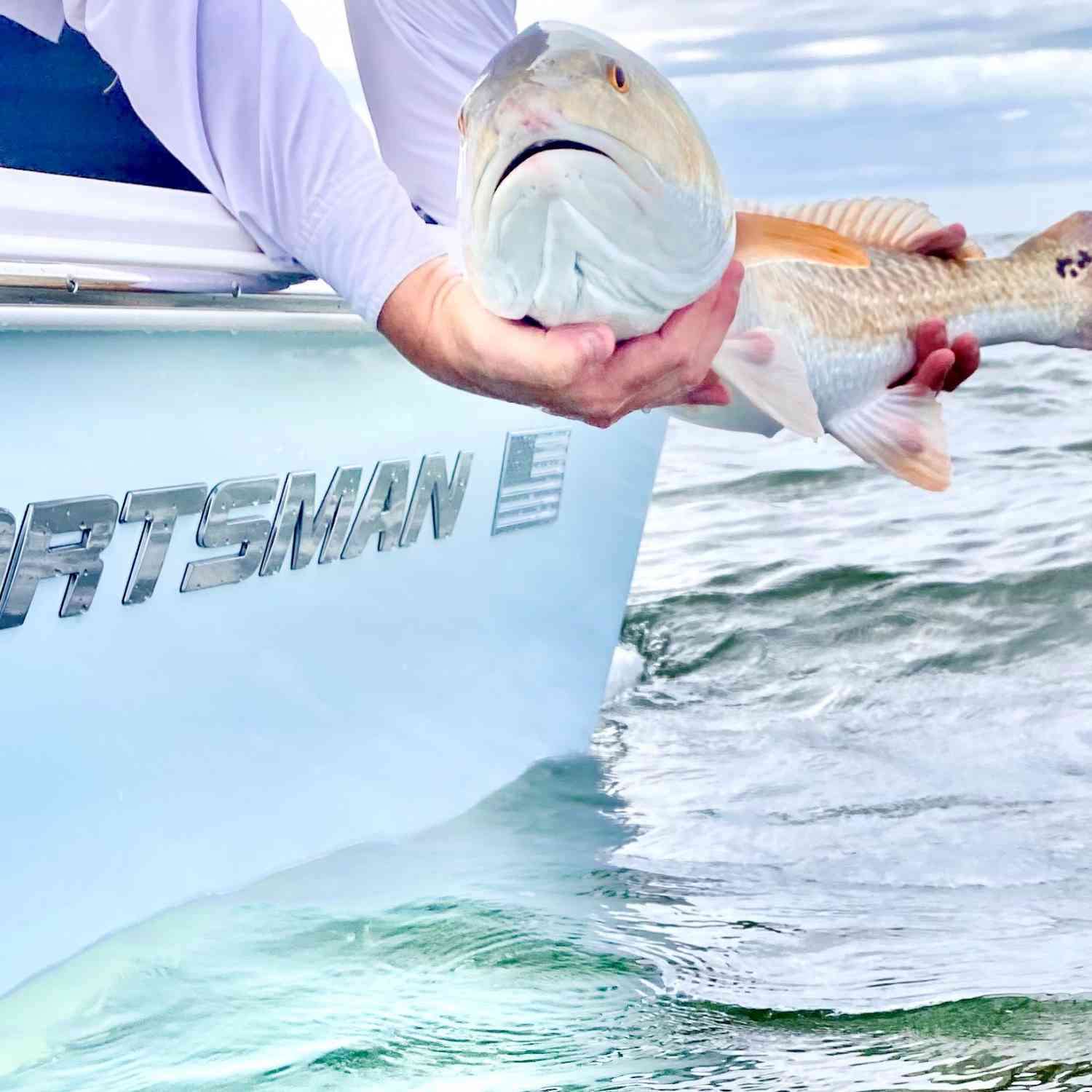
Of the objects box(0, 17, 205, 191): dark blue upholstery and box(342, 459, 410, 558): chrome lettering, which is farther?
box(342, 459, 410, 558): chrome lettering

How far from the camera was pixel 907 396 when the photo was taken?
1.87m

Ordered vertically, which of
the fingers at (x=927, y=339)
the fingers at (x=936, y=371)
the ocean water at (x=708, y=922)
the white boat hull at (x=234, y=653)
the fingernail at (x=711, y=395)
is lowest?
the ocean water at (x=708, y=922)

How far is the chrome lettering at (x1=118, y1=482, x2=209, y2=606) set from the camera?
1.39m

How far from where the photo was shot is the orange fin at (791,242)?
38.3 inches

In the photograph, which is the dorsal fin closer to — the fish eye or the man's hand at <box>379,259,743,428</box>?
the man's hand at <box>379,259,743,428</box>

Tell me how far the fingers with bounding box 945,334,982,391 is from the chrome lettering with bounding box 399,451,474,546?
0.66 m

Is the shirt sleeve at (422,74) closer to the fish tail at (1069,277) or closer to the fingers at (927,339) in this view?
the fingers at (927,339)

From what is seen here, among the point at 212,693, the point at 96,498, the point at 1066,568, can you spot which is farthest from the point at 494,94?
the point at 1066,568

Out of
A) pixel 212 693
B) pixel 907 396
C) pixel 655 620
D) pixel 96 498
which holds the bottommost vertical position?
pixel 655 620

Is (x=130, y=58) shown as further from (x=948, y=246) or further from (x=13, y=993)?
Result: (x=948, y=246)

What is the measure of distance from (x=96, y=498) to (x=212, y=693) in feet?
0.95

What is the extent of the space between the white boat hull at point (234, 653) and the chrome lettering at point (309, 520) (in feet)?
0.06

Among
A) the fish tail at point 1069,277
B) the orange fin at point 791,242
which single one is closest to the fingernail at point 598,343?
the orange fin at point 791,242

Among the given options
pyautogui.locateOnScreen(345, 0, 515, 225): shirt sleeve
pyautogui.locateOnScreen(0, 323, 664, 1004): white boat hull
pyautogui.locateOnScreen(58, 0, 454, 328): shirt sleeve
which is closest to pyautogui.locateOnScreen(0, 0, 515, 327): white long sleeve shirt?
pyautogui.locateOnScreen(58, 0, 454, 328): shirt sleeve
